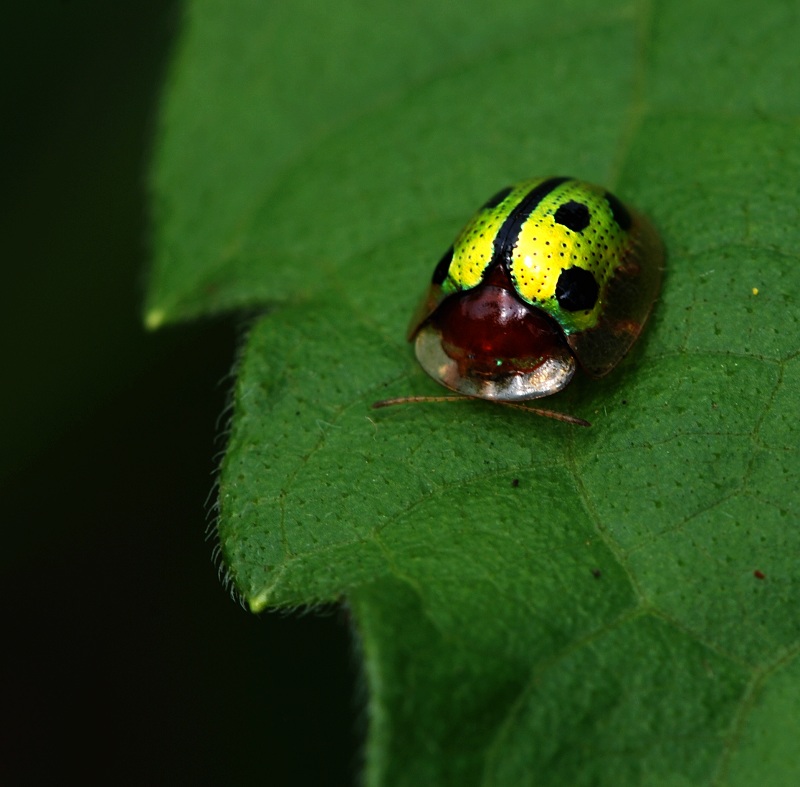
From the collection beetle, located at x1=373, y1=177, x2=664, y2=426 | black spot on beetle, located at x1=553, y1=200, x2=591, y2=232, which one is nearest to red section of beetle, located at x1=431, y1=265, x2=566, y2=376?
beetle, located at x1=373, y1=177, x2=664, y2=426

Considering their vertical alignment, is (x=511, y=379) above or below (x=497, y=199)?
below

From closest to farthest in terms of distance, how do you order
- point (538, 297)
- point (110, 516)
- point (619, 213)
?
point (538, 297), point (619, 213), point (110, 516)

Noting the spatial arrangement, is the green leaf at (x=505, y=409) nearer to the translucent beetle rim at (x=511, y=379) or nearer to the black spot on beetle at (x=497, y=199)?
the translucent beetle rim at (x=511, y=379)

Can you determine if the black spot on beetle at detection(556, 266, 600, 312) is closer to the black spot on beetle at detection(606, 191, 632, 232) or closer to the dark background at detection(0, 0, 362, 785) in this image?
the black spot on beetle at detection(606, 191, 632, 232)

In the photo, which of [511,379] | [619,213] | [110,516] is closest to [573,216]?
[619,213]

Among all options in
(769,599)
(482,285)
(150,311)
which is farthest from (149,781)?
(769,599)

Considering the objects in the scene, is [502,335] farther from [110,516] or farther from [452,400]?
[110,516]

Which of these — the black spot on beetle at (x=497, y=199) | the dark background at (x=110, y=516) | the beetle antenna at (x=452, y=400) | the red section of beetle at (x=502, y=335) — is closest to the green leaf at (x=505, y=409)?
the beetle antenna at (x=452, y=400)

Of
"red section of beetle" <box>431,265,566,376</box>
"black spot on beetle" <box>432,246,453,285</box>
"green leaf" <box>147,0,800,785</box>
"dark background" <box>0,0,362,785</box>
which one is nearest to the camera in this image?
"green leaf" <box>147,0,800,785</box>
